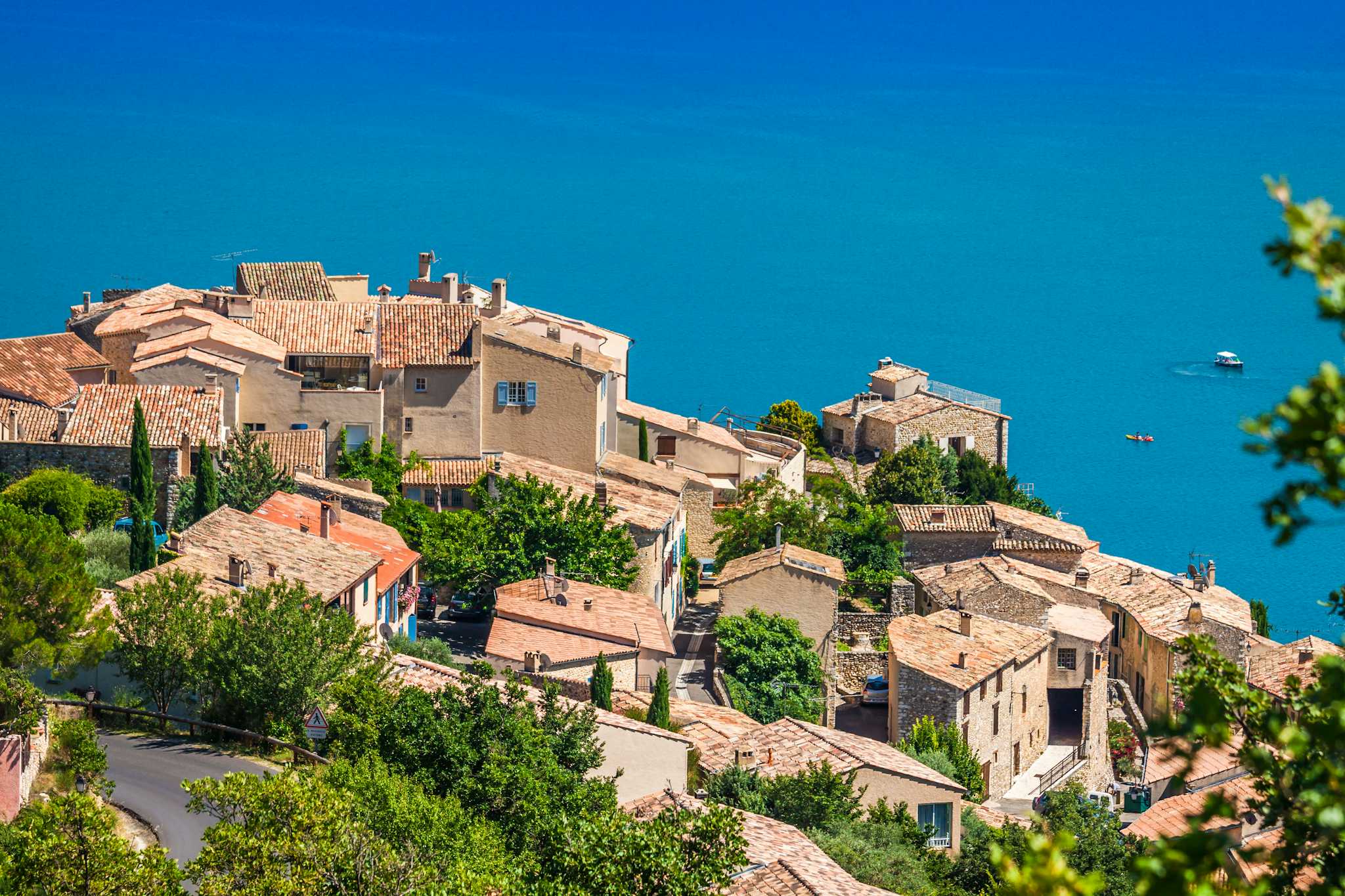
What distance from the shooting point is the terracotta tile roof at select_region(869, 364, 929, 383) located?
76750 mm

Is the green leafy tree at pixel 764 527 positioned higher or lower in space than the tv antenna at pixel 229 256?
lower

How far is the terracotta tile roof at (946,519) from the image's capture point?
197ft

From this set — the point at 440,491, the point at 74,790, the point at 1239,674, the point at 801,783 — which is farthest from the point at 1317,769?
the point at 440,491

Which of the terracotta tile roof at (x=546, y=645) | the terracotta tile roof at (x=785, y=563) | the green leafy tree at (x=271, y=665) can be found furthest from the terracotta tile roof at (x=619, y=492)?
the green leafy tree at (x=271, y=665)

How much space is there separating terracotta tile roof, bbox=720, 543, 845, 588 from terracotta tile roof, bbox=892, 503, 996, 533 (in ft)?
21.4

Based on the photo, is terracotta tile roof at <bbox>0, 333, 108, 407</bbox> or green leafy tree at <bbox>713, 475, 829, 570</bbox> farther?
green leafy tree at <bbox>713, 475, 829, 570</bbox>

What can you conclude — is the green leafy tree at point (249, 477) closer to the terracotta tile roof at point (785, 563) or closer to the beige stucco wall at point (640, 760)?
the terracotta tile roof at point (785, 563)

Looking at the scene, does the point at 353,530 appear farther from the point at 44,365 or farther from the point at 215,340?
the point at 44,365

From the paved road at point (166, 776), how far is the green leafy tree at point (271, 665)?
1.13 metres

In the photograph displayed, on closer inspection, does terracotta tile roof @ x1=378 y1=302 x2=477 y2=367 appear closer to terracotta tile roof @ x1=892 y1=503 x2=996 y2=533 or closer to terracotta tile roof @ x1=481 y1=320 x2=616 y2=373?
terracotta tile roof @ x1=481 y1=320 x2=616 y2=373

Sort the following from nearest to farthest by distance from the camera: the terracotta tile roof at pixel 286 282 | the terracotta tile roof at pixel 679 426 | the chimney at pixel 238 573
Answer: the chimney at pixel 238 573 → the terracotta tile roof at pixel 679 426 → the terracotta tile roof at pixel 286 282

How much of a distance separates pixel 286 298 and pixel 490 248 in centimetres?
8918

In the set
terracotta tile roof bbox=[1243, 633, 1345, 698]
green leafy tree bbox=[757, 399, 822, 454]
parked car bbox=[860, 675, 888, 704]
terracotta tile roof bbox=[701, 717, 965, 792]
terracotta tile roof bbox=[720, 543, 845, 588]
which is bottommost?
terracotta tile roof bbox=[701, 717, 965, 792]

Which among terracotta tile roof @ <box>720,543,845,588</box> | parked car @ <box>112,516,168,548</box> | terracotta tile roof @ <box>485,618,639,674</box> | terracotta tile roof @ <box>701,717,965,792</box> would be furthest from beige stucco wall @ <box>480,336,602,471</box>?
terracotta tile roof @ <box>701,717,965,792</box>
